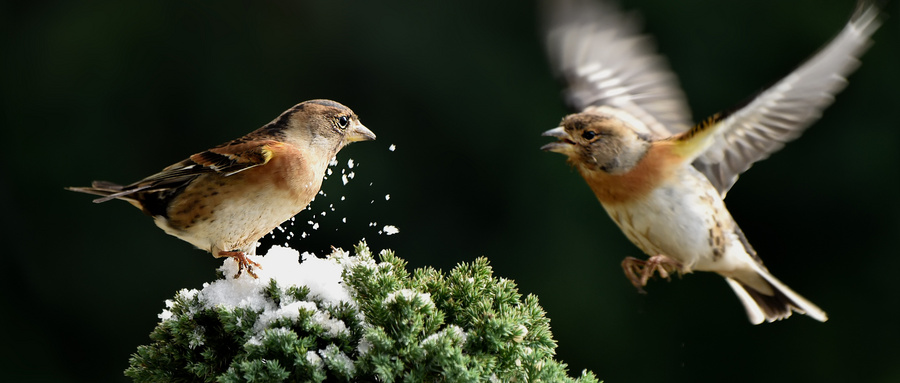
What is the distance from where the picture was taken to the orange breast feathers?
8.72ft

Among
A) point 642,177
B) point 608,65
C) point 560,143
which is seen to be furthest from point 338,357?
point 608,65

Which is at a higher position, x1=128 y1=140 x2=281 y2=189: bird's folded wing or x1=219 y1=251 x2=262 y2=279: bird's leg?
x1=128 y1=140 x2=281 y2=189: bird's folded wing

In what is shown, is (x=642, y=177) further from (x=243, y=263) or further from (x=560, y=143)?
(x=243, y=263)

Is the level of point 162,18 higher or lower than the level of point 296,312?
higher

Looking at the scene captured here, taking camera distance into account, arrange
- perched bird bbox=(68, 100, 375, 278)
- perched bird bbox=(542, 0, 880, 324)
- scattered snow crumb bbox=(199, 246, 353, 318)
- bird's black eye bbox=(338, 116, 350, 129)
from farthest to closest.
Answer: bird's black eye bbox=(338, 116, 350, 129) < perched bird bbox=(68, 100, 375, 278) < perched bird bbox=(542, 0, 880, 324) < scattered snow crumb bbox=(199, 246, 353, 318)

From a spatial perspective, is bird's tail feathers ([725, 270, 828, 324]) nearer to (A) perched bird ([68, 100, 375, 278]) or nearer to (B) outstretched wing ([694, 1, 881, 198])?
(B) outstretched wing ([694, 1, 881, 198])

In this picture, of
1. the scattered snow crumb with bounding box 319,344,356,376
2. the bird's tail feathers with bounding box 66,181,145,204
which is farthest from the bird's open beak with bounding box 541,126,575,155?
the bird's tail feathers with bounding box 66,181,145,204

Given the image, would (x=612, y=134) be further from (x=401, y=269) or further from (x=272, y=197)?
(x=272, y=197)

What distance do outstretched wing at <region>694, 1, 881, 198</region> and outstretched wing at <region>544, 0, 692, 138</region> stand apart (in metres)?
0.58

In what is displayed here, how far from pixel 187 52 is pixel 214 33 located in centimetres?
21

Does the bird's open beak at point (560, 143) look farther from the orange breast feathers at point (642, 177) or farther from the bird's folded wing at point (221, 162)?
the bird's folded wing at point (221, 162)

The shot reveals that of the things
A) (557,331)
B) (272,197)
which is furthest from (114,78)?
(272,197)

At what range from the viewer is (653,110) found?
3.47 meters

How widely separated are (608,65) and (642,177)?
1.00 meters
